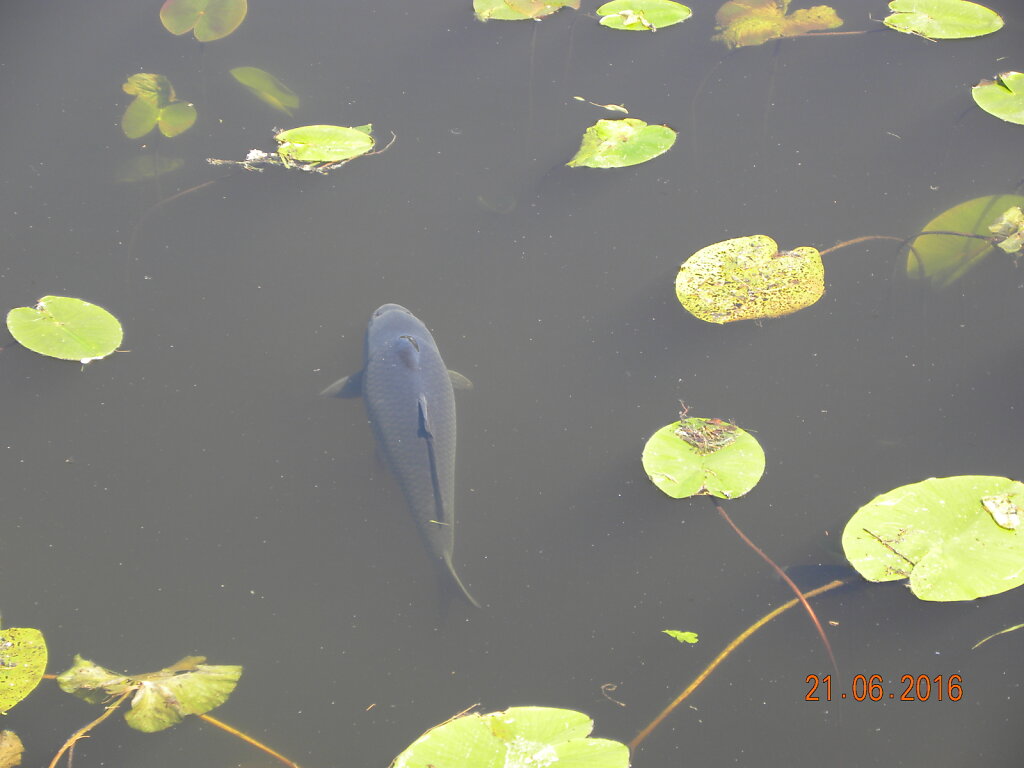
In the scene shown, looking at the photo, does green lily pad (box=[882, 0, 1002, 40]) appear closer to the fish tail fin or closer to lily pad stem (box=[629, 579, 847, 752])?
lily pad stem (box=[629, 579, 847, 752])

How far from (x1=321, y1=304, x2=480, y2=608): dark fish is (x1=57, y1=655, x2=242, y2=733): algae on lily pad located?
0.78 m

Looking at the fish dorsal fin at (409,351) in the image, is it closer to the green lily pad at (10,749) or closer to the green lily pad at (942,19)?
the green lily pad at (10,749)

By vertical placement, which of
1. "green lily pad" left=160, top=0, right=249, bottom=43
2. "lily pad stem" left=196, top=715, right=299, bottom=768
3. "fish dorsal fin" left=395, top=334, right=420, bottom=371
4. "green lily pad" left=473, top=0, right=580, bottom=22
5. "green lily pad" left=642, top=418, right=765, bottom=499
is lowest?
"lily pad stem" left=196, top=715, right=299, bottom=768

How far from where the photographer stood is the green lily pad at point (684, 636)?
2.38m

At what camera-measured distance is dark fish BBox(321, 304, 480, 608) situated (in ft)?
8.11

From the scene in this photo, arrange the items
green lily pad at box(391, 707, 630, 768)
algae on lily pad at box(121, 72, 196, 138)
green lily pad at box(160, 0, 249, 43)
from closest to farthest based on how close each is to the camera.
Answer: green lily pad at box(391, 707, 630, 768) < algae on lily pad at box(121, 72, 196, 138) < green lily pad at box(160, 0, 249, 43)

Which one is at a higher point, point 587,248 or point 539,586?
point 587,248

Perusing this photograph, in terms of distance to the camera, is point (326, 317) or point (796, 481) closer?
point (796, 481)

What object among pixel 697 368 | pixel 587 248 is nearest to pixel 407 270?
pixel 587 248

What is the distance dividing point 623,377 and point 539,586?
2.85ft

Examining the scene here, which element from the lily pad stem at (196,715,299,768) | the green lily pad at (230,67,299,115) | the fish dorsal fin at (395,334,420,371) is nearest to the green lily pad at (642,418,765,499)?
the fish dorsal fin at (395,334,420,371)

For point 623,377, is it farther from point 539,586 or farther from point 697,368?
A: point 539,586

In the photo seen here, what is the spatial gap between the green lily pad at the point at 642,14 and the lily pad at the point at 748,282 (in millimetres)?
1617

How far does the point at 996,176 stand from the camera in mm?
3270
